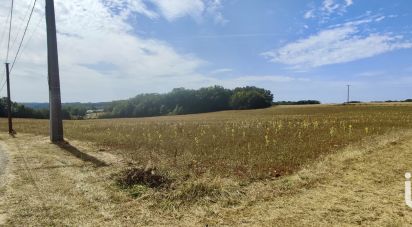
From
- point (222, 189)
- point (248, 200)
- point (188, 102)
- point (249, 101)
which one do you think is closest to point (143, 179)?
point (222, 189)

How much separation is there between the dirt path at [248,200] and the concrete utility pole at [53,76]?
9005 mm

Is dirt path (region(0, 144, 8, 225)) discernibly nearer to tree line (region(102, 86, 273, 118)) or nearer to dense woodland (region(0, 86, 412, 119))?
dense woodland (region(0, 86, 412, 119))

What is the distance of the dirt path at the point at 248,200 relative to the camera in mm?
6750

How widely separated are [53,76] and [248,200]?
53.2ft

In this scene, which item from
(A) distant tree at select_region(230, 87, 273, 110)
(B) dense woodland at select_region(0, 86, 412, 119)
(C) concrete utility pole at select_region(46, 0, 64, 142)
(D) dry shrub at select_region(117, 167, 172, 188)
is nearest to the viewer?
(D) dry shrub at select_region(117, 167, 172, 188)

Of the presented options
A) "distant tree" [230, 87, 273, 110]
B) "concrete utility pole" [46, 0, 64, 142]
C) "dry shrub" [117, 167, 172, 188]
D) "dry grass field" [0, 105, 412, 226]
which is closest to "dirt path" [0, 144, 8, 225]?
"dry grass field" [0, 105, 412, 226]

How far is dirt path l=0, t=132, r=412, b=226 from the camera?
22.1 feet

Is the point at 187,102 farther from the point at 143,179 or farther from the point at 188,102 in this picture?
the point at 143,179

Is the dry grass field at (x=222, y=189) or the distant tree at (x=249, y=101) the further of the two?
the distant tree at (x=249, y=101)

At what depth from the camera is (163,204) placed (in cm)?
768

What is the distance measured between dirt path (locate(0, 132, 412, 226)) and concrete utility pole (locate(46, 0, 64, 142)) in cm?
901

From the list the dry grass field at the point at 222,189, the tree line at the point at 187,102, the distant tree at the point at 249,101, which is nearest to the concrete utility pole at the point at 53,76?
the dry grass field at the point at 222,189

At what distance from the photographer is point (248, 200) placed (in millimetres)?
7879

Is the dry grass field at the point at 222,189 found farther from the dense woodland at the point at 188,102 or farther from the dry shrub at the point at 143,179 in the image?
the dense woodland at the point at 188,102
